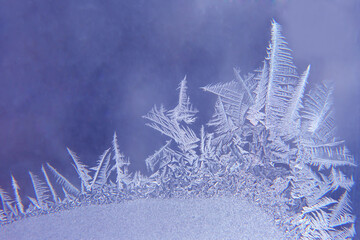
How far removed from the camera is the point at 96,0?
3.33 feet

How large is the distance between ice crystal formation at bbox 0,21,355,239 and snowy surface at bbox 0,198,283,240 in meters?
0.04

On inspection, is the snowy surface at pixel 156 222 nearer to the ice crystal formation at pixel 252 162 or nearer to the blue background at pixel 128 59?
the ice crystal formation at pixel 252 162

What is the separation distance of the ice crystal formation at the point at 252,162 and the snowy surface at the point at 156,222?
1.7 inches

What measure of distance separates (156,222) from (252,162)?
426mm

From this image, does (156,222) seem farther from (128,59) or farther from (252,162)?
(128,59)

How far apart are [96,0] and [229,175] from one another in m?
0.85

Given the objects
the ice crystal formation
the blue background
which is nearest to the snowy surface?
the ice crystal formation

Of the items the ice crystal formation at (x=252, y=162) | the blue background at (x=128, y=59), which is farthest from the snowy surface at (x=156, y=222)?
the blue background at (x=128, y=59)

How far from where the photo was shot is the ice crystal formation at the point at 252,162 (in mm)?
974

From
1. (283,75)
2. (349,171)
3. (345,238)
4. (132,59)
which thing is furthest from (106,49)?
(345,238)

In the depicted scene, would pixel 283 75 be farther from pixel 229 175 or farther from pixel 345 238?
pixel 345 238

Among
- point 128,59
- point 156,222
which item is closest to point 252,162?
point 156,222

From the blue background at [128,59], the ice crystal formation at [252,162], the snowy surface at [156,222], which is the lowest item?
the snowy surface at [156,222]

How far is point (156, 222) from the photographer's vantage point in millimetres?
945
